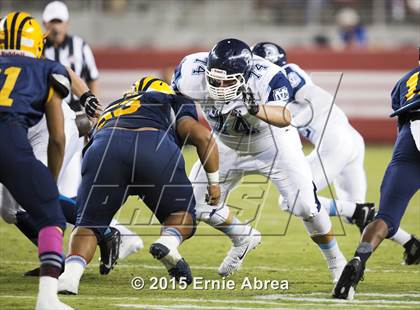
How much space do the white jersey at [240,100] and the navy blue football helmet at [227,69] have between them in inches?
7.2

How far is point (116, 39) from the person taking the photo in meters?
16.5

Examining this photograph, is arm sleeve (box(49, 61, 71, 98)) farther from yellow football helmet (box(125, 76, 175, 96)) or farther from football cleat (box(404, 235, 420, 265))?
football cleat (box(404, 235, 420, 265))

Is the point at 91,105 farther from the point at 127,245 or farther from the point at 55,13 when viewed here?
the point at 55,13

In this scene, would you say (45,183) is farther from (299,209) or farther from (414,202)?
(414,202)

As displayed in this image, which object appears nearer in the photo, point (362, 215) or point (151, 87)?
point (151, 87)

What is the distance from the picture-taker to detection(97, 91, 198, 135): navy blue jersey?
5430 millimetres

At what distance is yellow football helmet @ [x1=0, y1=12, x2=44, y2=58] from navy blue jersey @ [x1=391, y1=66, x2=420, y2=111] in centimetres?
216

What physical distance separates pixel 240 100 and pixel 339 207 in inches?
69.6

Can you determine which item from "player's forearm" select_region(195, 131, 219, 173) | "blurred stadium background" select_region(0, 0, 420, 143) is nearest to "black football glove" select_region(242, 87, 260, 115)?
"player's forearm" select_region(195, 131, 219, 173)

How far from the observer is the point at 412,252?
6.75 metres

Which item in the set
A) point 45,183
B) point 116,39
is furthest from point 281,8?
point 45,183

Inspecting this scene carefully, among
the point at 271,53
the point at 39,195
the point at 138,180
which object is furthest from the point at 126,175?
the point at 271,53

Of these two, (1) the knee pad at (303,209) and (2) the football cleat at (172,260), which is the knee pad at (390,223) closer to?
(1) the knee pad at (303,209)

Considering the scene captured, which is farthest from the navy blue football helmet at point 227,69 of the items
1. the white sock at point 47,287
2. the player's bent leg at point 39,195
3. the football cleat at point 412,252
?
the football cleat at point 412,252
